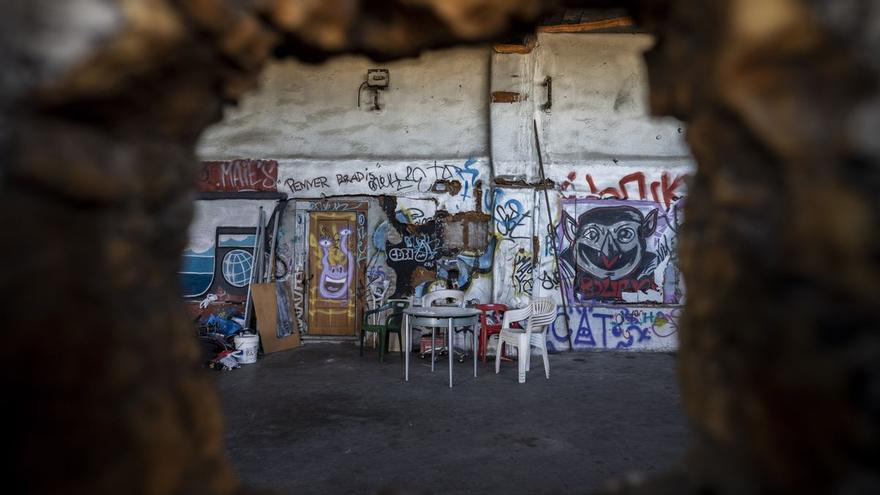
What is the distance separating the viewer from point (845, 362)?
102cm

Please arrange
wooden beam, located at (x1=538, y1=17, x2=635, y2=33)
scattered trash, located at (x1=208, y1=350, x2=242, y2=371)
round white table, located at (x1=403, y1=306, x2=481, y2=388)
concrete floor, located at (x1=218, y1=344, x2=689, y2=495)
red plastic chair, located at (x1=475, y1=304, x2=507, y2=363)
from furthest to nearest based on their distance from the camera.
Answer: wooden beam, located at (x1=538, y1=17, x2=635, y2=33) < red plastic chair, located at (x1=475, y1=304, x2=507, y2=363) < scattered trash, located at (x1=208, y1=350, x2=242, y2=371) < round white table, located at (x1=403, y1=306, x2=481, y2=388) < concrete floor, located at (x1=218, y1=344, x2=689, y2=495)

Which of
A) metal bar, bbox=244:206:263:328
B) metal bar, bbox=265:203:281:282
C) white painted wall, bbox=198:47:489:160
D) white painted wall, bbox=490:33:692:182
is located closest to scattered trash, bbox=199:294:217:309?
metal bar, bbox=244:206:263:328

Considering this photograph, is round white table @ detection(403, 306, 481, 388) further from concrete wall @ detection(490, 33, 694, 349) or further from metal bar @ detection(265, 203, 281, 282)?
metal bar @ detection(265, 203, 281, 282)

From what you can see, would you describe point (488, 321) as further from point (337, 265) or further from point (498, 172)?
point (337, 265)

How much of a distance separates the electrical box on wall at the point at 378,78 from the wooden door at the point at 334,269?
200 cm

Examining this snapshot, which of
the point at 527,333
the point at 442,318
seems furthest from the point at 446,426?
the point at 527,333

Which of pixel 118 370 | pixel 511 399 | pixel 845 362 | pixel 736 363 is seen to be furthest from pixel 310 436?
pixel 845 362

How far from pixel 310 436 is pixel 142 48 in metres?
4.03

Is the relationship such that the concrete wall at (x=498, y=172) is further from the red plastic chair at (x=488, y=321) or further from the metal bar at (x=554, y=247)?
the red plastic chair at (x=488, y=321)

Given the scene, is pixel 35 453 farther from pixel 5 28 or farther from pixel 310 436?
pixel 310 436

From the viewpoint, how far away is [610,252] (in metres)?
8.69

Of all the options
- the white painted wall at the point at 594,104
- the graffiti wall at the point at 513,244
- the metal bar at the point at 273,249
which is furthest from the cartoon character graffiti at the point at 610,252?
the metal bar at the point at 273,249

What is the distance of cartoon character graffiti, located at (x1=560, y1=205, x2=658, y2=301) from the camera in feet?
28.4

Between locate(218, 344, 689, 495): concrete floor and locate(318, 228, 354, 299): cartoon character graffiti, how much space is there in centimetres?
158
